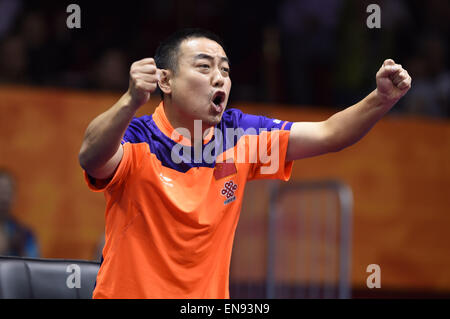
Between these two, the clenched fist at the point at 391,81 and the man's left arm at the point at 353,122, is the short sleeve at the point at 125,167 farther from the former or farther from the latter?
the clenched fist at the point at 391,81

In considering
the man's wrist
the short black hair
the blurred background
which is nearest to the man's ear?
the short black hair

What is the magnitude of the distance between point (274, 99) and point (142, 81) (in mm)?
4412

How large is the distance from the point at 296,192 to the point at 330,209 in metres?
0.64

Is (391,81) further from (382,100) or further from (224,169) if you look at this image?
(224,169)

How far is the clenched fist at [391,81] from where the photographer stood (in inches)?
89.9

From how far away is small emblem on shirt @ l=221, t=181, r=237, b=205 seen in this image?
8.03ft

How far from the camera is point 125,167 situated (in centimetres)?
223

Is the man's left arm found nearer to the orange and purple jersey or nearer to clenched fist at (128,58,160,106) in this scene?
the orange and purple jersey

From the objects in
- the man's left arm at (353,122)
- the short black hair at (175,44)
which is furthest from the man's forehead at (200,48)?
the man's left arm at (353,122)

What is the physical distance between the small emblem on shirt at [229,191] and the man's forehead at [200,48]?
1.68ft

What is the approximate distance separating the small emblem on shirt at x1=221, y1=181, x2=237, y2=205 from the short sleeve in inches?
13.1

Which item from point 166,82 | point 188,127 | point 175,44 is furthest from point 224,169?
point 175,44

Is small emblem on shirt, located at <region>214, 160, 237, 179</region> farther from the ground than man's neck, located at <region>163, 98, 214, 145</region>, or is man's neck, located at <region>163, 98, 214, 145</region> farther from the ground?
man's neck, located at <region>163, 98, 214, 145</region>
